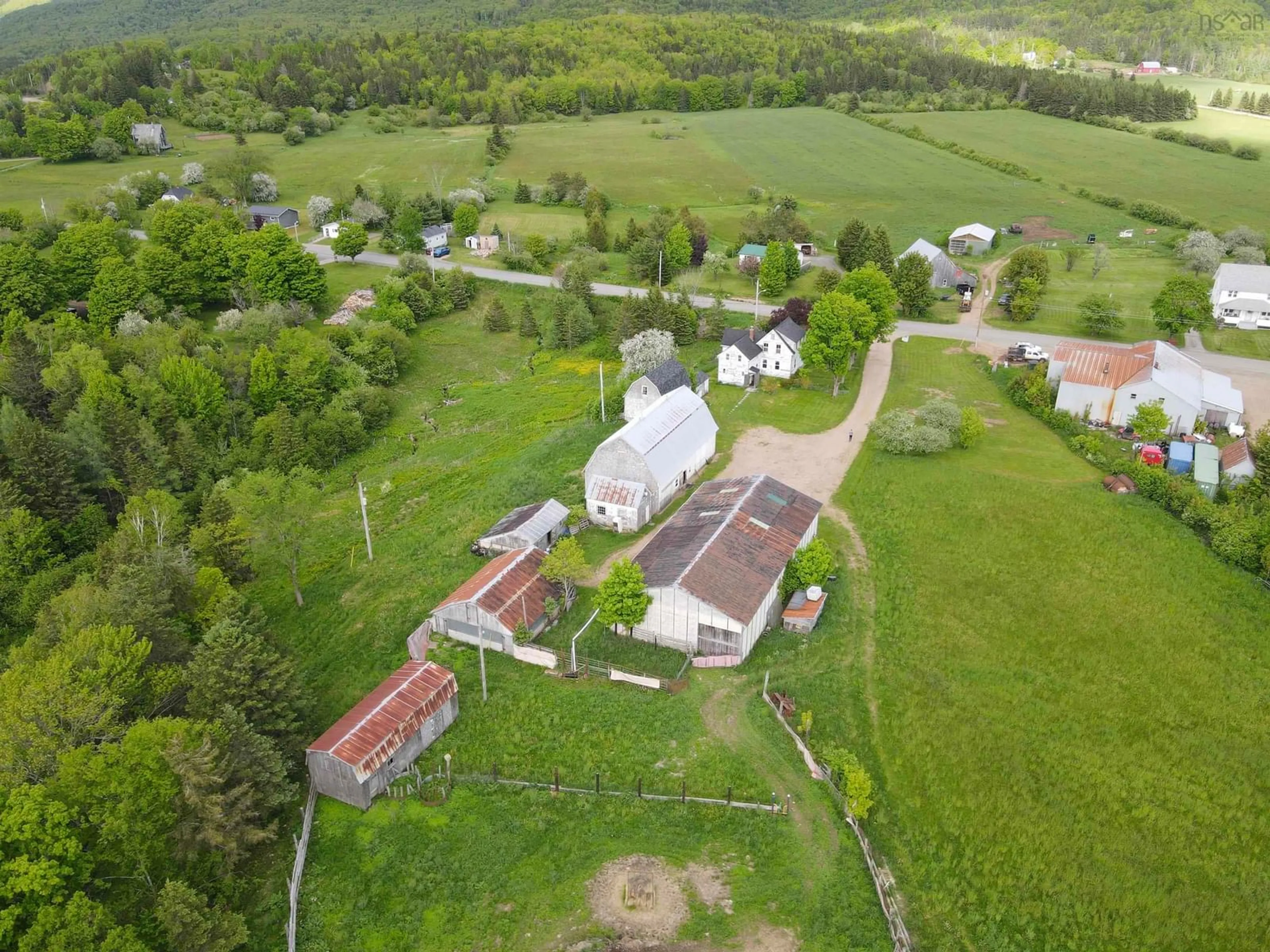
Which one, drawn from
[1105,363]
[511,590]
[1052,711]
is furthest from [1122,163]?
[511,590]

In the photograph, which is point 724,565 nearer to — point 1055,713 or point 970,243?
point 1055,713

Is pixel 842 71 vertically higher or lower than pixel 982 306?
higher

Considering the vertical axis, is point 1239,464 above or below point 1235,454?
below

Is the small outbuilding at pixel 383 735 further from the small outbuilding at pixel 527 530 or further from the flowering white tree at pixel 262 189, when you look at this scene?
the flowering white tree at pixel 262 189

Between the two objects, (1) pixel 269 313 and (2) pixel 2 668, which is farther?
(1) pixel 269 313

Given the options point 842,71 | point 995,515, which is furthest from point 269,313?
point 842,71

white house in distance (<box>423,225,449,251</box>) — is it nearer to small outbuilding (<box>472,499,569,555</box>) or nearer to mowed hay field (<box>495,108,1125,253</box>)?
mowed hay field (<box>495,108,1125,253</box>)

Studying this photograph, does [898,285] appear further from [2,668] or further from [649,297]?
[2,668]
